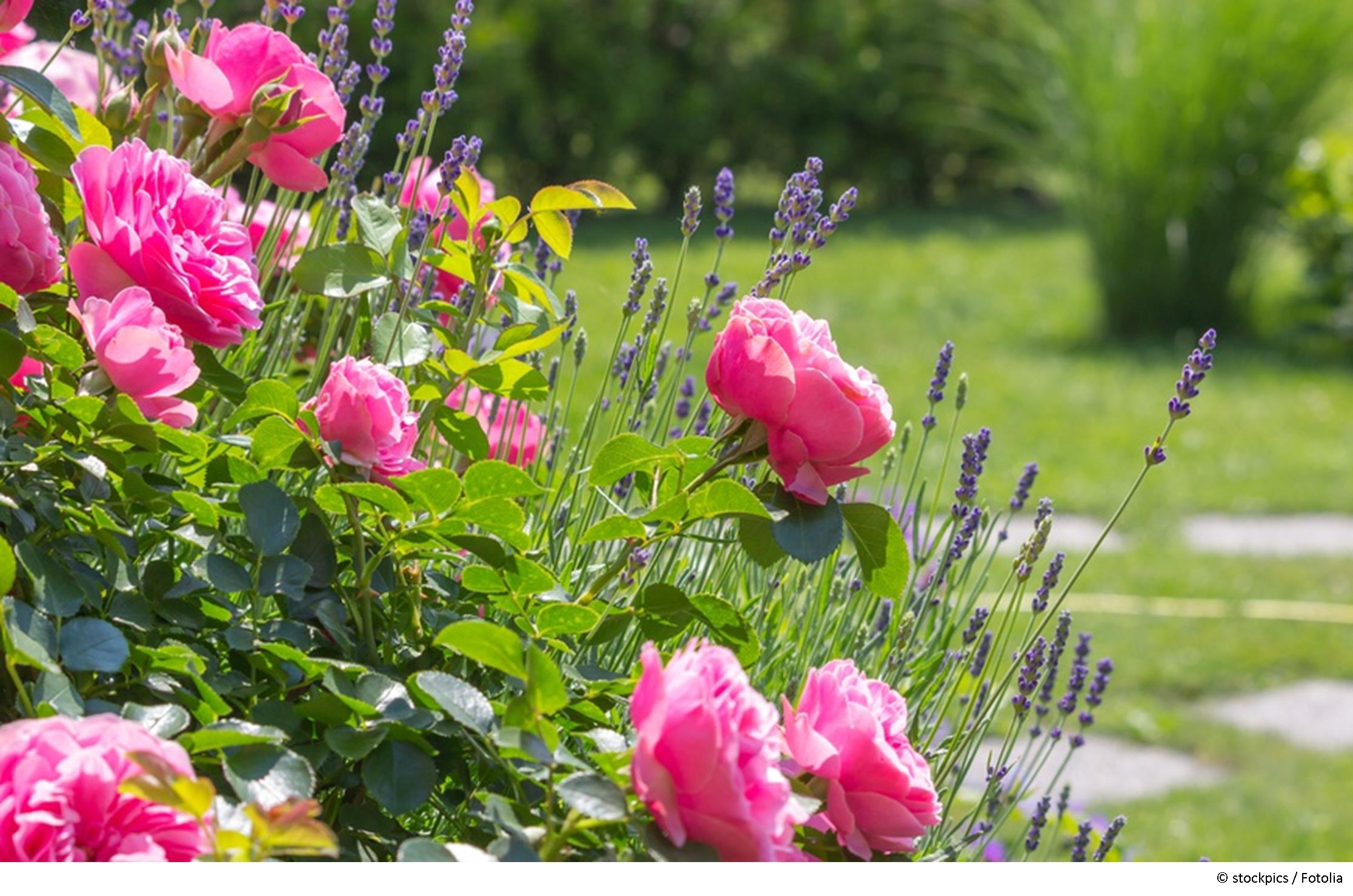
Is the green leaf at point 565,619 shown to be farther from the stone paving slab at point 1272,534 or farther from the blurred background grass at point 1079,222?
the stone paving slab at point 1272,534

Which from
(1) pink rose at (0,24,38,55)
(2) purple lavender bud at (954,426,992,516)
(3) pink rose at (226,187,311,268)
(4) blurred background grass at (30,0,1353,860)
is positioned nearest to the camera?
(1) pink rose at (0,24,38,55)

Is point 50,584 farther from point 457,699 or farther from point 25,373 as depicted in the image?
point 25,373

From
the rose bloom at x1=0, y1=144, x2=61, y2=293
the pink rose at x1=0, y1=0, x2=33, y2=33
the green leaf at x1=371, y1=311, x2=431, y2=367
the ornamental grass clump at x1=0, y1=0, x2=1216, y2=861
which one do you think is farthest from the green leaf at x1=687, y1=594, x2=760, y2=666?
the pink rose at x1=0, y1=0, x2=33, y2=33

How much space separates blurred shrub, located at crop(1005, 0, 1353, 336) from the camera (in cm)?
777

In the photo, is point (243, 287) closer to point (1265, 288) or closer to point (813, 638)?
point (813, 638)

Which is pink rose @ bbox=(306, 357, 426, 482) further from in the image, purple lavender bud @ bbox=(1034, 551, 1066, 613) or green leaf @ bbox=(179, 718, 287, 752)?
purple lavender bud @ bbox=(1034, 551, 1066, 613)

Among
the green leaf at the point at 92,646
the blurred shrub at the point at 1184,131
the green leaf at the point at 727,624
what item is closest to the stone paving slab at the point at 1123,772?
the green leaf at the point at 727,624

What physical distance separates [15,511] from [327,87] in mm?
420

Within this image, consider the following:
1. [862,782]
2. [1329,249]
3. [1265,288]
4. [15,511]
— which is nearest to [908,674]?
[862,782]

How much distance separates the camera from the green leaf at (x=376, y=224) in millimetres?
1090

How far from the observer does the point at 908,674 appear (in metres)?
1.41

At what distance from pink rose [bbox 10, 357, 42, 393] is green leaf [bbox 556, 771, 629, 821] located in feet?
1.78

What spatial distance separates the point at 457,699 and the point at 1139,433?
5821 mm

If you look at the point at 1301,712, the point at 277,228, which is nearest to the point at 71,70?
the point at 277,228
